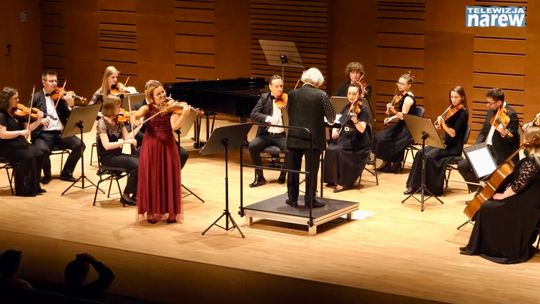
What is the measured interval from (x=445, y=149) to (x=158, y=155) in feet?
9.92

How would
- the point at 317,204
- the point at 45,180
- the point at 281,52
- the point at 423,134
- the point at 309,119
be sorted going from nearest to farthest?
the point at 309,119 < the point at 317,204 < the point at 423,134 < the point at 45,180 < the point at 281,52

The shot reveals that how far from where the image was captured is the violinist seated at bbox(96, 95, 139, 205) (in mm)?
8688

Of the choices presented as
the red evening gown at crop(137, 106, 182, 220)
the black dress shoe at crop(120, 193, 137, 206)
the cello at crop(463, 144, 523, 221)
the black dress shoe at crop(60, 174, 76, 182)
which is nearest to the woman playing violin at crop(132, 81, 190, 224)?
the red evening gown at crop(137, 106, 182, 220)

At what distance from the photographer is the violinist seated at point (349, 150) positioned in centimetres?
942

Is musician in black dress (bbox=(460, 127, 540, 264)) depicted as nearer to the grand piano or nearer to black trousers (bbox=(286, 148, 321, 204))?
black trousers (bbox=(286, 148, 321, 204))

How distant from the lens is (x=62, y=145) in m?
9.80

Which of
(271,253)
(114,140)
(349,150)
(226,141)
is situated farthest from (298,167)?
(114,140)

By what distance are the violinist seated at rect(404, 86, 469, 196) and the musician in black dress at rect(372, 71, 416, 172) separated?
0.75m

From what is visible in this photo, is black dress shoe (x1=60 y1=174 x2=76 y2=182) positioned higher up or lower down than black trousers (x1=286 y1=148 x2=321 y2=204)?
lower down

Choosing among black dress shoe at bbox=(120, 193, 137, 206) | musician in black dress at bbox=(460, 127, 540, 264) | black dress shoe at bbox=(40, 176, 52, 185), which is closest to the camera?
musician in black dress at bbox=(460, 127, 540, 264)

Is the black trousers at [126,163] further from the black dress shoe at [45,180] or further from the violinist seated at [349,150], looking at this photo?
the violinist seated at [349,150]

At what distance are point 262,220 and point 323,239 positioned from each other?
0.79 meters

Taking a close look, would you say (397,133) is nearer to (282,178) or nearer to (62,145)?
(282,178)

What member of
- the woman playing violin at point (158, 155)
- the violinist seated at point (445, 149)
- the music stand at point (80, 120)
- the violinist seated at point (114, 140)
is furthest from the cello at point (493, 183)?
the music stand at point (80, 120)
